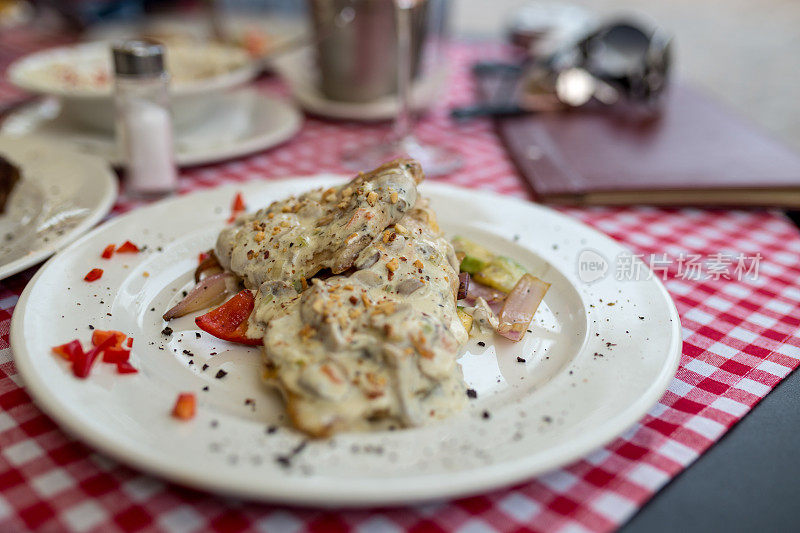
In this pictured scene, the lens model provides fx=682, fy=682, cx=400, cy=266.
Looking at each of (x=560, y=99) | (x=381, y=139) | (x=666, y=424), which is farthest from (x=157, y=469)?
(x=560, y=99)

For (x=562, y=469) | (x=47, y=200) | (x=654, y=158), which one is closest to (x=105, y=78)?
(x=47, y=200)

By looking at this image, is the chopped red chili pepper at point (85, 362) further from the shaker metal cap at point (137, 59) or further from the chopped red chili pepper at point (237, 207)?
the shaker metal cap at point (137, 59)

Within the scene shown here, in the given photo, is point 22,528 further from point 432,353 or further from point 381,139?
point 381,139

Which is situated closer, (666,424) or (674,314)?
(666,424)

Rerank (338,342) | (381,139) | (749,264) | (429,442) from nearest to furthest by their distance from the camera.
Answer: (429,442)
(338,342)
(749,264)
(381,139)

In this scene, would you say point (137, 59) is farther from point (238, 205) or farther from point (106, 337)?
point (106, 337)

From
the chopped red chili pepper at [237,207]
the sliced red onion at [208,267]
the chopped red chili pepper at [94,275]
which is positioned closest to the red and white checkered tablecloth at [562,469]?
the chopped red chili pepper at [94,275]
